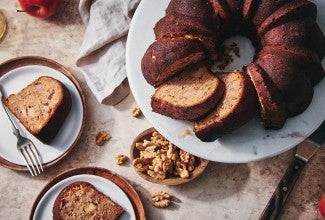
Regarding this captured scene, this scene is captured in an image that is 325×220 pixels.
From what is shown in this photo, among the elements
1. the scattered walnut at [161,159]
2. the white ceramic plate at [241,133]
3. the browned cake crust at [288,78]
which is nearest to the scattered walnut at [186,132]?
the white ceramic plate at [241,133]

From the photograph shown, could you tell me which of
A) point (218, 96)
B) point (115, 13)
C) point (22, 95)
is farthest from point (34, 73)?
point (218, 96)

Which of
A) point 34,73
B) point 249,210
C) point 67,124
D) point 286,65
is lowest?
point 249,210

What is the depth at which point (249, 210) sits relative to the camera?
7.72ft

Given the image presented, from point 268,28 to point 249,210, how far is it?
868 millimetres

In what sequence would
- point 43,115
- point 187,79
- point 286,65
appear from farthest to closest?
point 43,115, point 187,79, point 286,65

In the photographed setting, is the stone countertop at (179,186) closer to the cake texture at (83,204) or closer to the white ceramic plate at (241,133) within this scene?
the cake texture at (83,204)

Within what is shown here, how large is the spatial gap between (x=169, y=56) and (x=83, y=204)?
2.70ft

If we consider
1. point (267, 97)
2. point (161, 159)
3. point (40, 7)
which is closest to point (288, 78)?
point (267, 97)

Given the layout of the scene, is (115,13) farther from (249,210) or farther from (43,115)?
(249,210)

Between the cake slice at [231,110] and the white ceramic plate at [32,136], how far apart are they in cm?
66

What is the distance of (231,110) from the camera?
197 centimetres

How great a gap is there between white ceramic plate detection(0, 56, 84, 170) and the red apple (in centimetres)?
28

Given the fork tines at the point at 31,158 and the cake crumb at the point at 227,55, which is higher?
the cake crumb at the point at 227,55

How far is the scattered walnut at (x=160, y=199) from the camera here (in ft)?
7.69
